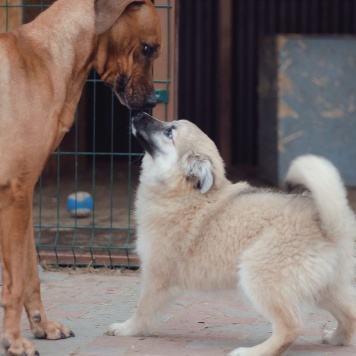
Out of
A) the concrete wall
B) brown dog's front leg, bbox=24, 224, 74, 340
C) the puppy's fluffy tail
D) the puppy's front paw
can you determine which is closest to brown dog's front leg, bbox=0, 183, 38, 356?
brown dog's front leg, bbox=24, 224, 74, 340

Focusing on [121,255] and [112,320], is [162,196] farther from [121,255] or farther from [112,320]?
[121,255]

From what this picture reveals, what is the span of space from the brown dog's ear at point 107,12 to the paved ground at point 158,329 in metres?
1.45

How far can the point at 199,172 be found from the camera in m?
4.76

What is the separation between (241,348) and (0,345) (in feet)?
3.67

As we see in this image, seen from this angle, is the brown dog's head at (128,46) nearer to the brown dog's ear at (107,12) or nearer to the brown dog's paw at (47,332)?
the brown dog's ear at (107,12)

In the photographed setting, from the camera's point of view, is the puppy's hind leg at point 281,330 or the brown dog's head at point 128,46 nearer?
the puppy's hind leg at point 281,330

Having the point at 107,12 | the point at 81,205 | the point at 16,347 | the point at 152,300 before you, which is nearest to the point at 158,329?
the point at 152,300

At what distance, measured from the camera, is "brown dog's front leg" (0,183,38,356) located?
4.40m

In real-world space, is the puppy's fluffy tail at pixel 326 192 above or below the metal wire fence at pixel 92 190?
above

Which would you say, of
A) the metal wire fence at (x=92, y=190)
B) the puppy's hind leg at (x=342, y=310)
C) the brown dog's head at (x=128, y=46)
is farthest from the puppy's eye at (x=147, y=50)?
the puppy's hind leg at (x=342, y=310)

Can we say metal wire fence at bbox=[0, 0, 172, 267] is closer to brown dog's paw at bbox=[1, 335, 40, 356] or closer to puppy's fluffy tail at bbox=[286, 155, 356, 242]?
puppy's fluffy tail at bbox=[286, 155, 356, 242]

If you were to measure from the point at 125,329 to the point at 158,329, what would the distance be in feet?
0.92

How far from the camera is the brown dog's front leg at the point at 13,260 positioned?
4398 mm

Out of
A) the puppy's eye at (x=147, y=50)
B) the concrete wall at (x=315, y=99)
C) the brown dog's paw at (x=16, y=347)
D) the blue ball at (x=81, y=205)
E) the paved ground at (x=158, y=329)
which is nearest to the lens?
the brown dog's paw at (x=16, y=347)
